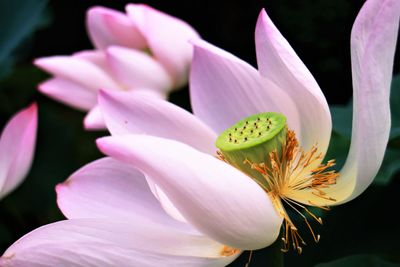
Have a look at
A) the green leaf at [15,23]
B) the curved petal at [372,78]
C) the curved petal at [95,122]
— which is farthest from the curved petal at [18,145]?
the green leaf at [15,23]

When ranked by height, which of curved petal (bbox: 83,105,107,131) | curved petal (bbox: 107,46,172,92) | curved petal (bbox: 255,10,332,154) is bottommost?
curved petal (bbox: 83,105,107,131)

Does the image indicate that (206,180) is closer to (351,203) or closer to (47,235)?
(47,235)

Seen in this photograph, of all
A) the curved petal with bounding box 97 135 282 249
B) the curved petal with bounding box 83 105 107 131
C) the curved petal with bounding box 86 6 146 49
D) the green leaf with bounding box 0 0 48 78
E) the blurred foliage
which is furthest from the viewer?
the green leaf with bounding box 0 0 48 78

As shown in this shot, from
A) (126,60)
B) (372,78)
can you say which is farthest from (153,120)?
(126,60)

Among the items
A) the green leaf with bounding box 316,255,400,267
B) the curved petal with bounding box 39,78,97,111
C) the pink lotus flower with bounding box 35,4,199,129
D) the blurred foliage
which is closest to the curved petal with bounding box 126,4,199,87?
the pink lotus flower with bounding box 35,4,199,129

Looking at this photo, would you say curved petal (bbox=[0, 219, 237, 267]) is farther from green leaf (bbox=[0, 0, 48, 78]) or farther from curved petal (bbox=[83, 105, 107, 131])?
green leaf (bbox=[0, 0, 48, 78])

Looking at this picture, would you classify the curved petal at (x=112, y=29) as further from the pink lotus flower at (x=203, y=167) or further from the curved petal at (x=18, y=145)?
the pink lotus flower at (x=203, y=167)

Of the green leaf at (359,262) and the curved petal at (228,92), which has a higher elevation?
the curved petal at (228,92)
